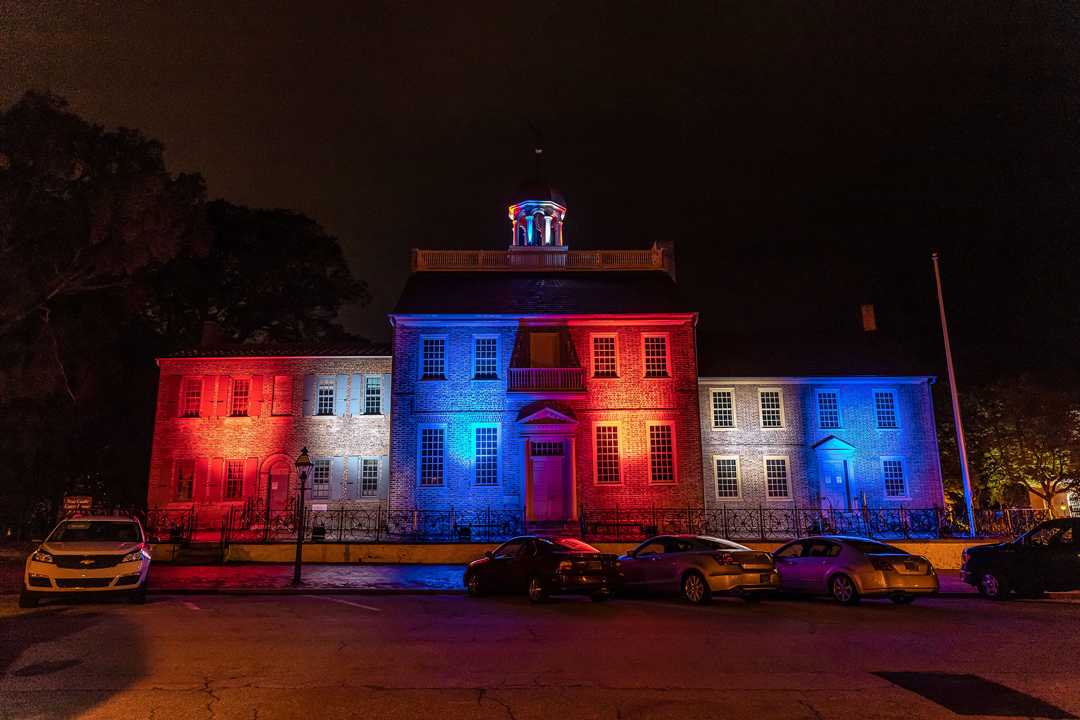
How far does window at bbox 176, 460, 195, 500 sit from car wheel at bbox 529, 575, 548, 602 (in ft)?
69.7

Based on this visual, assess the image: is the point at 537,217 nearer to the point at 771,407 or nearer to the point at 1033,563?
the point at 771,407

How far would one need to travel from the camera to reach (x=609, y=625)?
37.6ft

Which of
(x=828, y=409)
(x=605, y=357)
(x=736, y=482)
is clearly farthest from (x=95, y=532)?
(x=828, y=409)

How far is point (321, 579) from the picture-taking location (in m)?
18.8

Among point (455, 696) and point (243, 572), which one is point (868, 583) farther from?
point (243, 572)

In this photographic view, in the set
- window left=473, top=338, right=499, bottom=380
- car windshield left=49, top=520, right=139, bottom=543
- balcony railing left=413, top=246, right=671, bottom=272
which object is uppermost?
balcony railing left=413, top=246, right=671, bottom=272

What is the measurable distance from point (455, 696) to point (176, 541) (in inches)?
788

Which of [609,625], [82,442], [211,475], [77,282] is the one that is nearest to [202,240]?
[77,282]

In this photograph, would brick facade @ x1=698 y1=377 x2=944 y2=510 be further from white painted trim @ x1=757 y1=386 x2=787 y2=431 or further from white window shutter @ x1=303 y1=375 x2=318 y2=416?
white window shutter @ x1=303 y1=375 x2=318 y2=416

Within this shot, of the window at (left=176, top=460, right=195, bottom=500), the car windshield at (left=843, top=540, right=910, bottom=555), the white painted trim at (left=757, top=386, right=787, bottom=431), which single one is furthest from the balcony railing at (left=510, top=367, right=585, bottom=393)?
the car windshield at (left=843, top=540, right=910, bottom=555)

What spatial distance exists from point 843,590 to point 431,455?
18142mm

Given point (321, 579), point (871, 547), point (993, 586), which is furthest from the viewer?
point (321, 579)

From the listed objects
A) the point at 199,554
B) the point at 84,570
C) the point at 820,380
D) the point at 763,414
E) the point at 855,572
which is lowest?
the point at 855,572

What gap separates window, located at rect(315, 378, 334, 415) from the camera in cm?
3106
